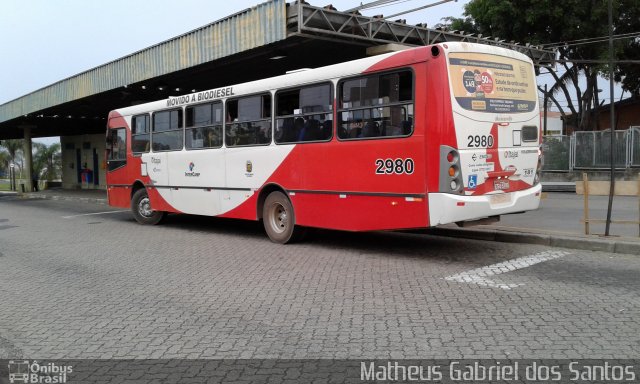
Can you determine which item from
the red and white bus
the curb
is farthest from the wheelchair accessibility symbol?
the curb

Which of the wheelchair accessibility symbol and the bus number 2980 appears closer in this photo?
the wheelchair accessibility symbol

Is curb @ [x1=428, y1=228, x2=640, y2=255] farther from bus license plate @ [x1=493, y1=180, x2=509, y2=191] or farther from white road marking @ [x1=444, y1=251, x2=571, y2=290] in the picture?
bus license plate @ [x1=493, y1=180, x2=509, y2=191]

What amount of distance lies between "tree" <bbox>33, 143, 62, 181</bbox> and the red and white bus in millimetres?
42038

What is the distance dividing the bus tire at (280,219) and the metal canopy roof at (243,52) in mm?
5041

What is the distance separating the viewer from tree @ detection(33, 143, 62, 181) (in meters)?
47.4

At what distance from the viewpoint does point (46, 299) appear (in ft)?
20.7

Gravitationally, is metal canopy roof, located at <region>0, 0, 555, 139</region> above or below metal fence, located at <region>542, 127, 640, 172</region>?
above

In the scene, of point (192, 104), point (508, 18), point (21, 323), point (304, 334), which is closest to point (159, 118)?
point (192, 104)

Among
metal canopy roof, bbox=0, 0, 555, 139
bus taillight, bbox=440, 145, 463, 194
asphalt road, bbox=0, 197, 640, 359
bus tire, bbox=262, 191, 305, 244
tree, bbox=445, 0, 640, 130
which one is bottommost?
asphalt road, bbox=0, 197, 640, 359

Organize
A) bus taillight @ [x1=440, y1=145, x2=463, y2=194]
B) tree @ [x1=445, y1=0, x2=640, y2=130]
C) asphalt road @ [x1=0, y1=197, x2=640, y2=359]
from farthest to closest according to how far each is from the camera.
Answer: tree @ [x1=445, y1=0, x2=640, y2=130] → bus taillight @ [x1=440, y1=145, x2=463, y2=194] → asphalt road @ [x1=0, y1=197, x2=640, y2=359]

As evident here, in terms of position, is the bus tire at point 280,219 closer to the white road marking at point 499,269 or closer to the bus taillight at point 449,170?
the bus taillight at point 449,170

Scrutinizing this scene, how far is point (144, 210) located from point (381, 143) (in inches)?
322

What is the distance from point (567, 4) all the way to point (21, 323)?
82.0ft

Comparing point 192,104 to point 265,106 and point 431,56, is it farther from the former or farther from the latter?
point 431,56
